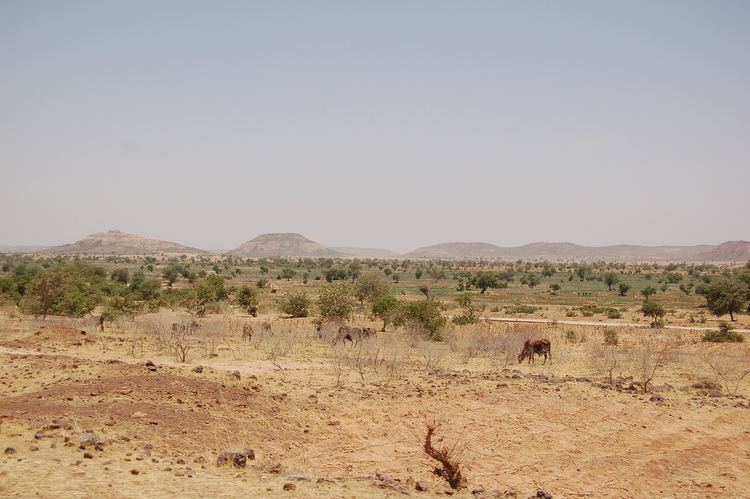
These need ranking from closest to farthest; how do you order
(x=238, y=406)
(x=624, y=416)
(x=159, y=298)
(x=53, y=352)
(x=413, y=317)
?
(x=238, y=406) → (x=624, y=416) → (x=53, y=352) → (x=413, y=317) → (x=159, y=298)

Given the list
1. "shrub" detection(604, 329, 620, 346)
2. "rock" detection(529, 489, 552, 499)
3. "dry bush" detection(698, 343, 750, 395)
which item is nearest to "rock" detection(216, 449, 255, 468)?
"rock" detection(529, 489, 552, 499)

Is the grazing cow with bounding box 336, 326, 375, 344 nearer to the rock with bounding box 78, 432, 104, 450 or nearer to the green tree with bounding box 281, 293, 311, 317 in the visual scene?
the green tree with bounding box 281, 293, 311, 317

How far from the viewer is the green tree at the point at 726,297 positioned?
46.5 metres

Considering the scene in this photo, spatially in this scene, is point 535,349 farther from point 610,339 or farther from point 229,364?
point 229,364

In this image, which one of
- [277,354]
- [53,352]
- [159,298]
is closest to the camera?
[53,352]

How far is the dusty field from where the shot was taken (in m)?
10.3

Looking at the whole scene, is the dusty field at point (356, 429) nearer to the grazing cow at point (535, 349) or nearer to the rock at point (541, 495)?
the rock at point (541, 495)

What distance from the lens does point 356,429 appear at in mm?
14227

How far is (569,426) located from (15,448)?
1223 cm

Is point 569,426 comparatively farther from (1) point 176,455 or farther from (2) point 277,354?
(2) point 277,354

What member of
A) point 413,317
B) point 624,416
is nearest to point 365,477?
point 624,416

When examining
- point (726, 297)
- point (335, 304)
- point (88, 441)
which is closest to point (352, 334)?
point (335, 304)

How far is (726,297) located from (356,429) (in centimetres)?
4310

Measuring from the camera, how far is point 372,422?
14.8 meters
